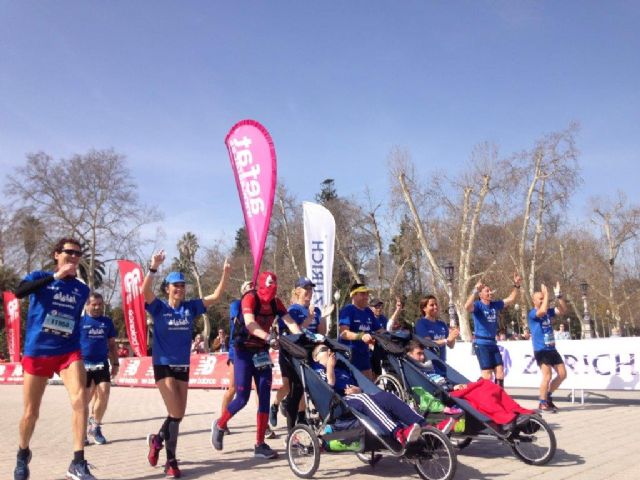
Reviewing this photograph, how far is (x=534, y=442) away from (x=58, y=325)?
172 inches

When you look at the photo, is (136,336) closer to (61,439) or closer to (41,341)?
(61,439)

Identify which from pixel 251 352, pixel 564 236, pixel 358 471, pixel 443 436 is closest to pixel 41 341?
pixel 251 352

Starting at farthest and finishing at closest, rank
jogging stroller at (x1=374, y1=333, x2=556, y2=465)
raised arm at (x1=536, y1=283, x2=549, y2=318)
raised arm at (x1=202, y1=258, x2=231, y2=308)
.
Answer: raised arm at (x1=536, y1=283, x2=549, y2=318), raised arm at (x1=202, y1=258, x2=231, y2=308), jogging stroller at (x1=374, y1=333, x2=556, y2=465)

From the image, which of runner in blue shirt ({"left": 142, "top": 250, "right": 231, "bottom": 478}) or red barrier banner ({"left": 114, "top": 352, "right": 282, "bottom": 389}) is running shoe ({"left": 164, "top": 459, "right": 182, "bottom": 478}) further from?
red barrier banner ({"left": 114, "top": 352, "right": 282, "bottom": 389})

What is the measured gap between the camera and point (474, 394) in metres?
6.02

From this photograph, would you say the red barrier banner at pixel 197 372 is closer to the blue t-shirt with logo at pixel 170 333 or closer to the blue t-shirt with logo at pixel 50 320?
the blue t-shirt with logo at pixel 170 333

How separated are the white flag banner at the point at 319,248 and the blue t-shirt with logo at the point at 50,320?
9.02 m

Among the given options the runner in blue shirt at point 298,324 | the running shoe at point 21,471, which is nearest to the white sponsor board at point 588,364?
the runner in blue shirt at point 298,324

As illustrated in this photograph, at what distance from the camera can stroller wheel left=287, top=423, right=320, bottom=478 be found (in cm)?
529

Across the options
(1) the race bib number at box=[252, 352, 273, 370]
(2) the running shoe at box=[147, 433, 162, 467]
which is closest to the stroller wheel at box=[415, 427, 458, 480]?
(1) the race bib number at box=[252, 352, 273, 370]

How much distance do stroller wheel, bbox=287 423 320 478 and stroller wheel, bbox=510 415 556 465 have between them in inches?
72.7

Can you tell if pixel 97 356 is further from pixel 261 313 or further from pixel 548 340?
pixel 548 340

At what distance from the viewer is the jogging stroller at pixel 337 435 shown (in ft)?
16.2

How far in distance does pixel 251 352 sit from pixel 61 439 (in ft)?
11.5
